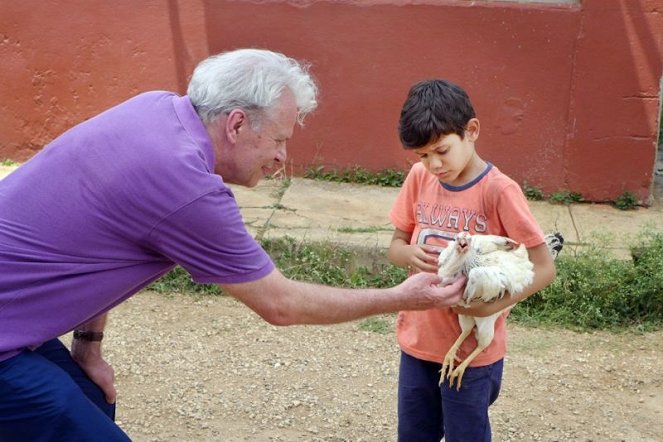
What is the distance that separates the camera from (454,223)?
309cm

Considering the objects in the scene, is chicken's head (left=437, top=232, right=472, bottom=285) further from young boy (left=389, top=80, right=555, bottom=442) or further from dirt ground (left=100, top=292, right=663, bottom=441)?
dirt ground (left=100, top=292, right=663, bottom=441)

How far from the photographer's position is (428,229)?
3162mm

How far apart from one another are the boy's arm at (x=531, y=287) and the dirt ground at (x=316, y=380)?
145 centimetres

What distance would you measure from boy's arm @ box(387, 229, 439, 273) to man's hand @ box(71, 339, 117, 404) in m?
1.09

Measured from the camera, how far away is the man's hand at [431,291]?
2.84m

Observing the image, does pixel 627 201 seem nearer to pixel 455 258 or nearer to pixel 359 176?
pixel 359 176

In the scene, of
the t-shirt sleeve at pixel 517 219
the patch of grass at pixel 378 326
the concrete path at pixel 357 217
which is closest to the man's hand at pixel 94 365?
the t-shirt sleeve at pixel 517 219

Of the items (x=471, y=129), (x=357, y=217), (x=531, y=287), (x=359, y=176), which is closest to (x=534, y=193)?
(x=359, y=176)

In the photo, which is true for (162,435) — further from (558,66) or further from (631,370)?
(558,66)

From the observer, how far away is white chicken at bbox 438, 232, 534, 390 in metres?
2.84

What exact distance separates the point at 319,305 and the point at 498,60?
4.38 metres

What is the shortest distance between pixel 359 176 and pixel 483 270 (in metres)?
4.31

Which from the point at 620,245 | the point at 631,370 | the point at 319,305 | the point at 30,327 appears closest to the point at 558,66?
the point at 620,245

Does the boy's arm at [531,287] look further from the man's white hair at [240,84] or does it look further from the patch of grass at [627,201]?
the patch of grass at [627,201]
